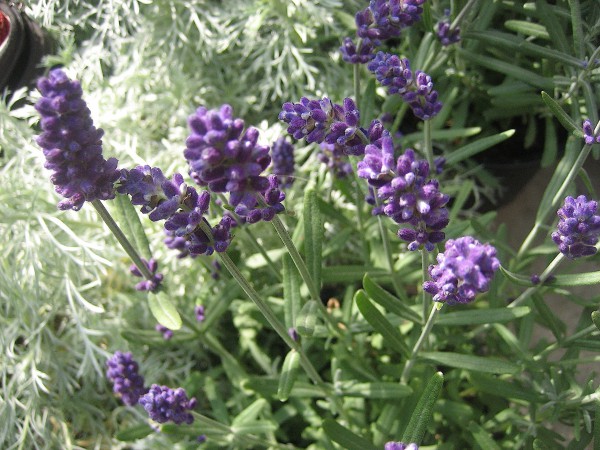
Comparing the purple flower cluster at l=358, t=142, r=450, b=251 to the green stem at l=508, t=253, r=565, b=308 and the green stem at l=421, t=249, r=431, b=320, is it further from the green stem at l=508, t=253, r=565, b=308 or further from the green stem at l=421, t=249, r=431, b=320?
the green stem at l=508, t=253, r=565, b=308

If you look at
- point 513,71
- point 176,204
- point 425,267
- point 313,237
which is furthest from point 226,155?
point 513,71

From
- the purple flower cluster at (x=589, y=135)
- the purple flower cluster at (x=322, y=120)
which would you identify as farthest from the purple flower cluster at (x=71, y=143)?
the purple flower cluster at (x=589, y=135)

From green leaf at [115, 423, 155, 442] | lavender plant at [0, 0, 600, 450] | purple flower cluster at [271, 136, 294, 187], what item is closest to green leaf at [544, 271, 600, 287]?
lavender plant at [0, 0, 600, 450]

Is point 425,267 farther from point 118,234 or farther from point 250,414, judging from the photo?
point 250,414

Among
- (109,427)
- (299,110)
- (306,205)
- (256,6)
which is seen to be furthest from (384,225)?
(109,427)

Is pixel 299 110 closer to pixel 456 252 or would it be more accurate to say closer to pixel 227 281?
pixel 456 252

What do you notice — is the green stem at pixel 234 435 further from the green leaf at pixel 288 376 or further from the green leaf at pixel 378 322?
the green leaf at pixel 378 322
